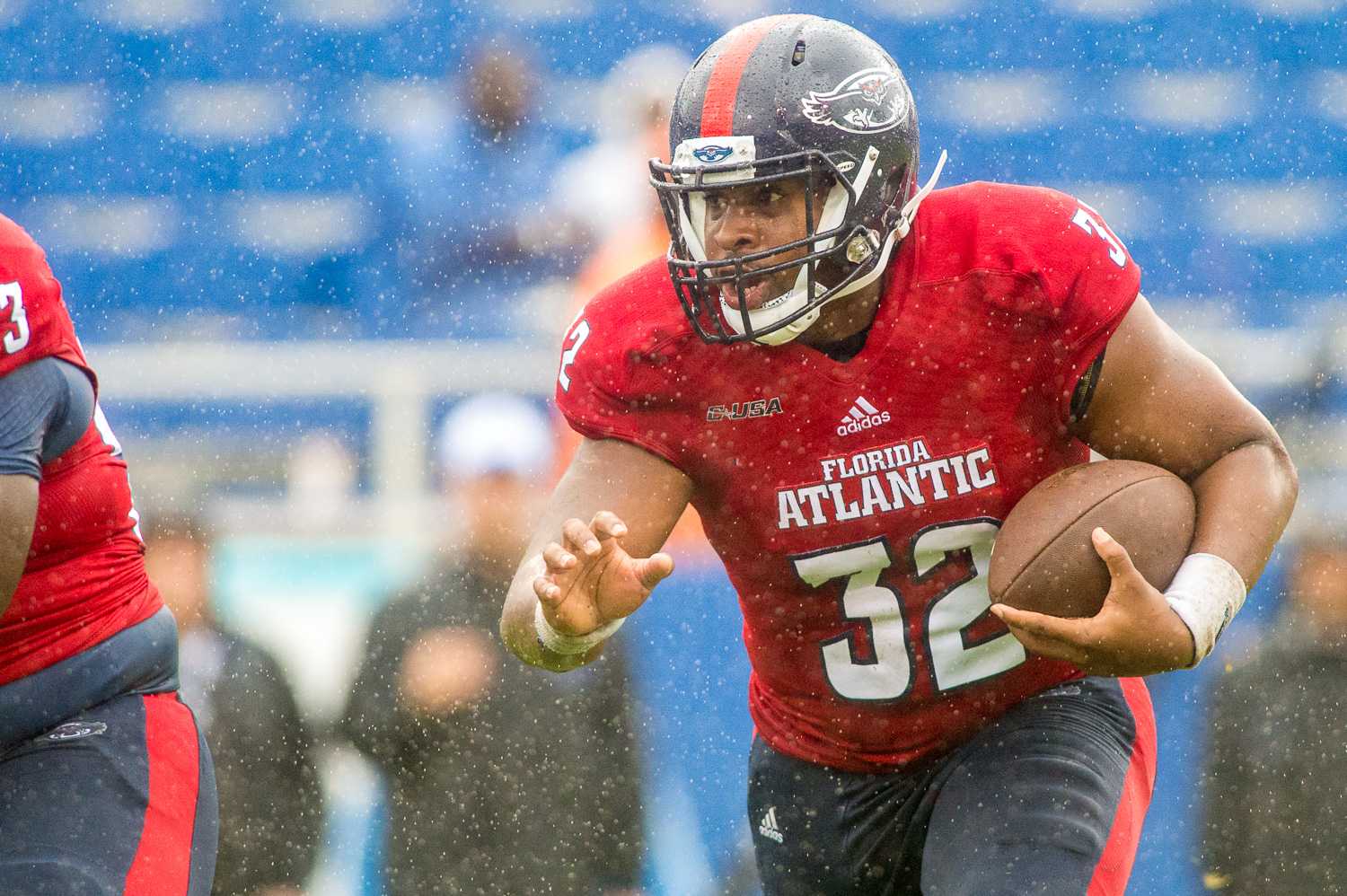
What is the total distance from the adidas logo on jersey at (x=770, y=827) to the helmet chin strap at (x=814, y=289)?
91cm

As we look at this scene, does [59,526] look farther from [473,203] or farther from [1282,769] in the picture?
[473,203]

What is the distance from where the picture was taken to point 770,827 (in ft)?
9.87

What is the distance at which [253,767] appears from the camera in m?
4.17

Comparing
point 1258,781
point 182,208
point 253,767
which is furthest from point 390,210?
point 1258,781

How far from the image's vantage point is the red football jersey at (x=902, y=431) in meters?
2.63

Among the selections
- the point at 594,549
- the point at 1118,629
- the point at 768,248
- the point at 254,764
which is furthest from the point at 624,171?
the point at 1118,629

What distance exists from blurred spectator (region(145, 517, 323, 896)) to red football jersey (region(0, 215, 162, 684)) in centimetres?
152

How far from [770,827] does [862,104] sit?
1.31 meters

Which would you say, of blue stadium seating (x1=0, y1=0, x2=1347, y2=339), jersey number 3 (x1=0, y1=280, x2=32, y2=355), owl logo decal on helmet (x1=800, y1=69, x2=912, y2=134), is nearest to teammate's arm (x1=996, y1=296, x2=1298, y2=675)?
owl logo decal on helmet (x1=800, y1=69, x2=912, y2=134)

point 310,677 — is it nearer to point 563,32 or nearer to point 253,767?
point 253,767

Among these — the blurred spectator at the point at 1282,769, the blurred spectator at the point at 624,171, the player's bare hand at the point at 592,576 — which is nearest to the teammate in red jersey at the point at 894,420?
the player's bare hand at the point at 592,576

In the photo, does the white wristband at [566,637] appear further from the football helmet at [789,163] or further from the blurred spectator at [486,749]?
the blurred spectator at [486,749]

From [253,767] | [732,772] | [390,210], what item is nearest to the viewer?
[253,767]

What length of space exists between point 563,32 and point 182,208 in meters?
1.80
